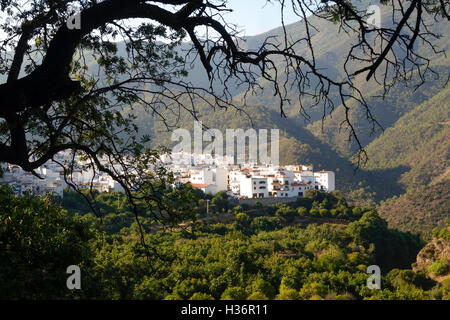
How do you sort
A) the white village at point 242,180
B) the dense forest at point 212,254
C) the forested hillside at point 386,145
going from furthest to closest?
the forested hillside at point 386,145 < the white village at point 242,180 < the dense forest at point 212,254

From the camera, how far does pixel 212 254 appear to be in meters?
13.4

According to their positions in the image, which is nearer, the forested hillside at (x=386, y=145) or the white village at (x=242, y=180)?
the white village at (x=242, y=180)

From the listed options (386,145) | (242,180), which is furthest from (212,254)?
(386,145)

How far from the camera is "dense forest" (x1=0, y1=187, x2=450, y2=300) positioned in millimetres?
3674

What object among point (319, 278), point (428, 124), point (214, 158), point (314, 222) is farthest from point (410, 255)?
point (428, 124)

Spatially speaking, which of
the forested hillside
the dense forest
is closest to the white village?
the dense forest

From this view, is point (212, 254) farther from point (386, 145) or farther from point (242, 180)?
point (386, 145)

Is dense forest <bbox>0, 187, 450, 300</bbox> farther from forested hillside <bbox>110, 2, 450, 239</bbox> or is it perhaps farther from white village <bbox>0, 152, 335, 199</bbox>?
forested hillside <bbox>110, 2, 450, 239</bbox>

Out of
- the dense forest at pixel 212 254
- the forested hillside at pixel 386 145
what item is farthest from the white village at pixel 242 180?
the forested hillside at pixel 386 145

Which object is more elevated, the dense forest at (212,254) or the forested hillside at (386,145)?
the forested hillside at (386,145)

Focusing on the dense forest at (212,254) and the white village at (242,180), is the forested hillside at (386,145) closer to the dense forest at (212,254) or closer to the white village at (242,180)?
the white village at (242,180)

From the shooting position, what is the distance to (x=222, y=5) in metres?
2.28

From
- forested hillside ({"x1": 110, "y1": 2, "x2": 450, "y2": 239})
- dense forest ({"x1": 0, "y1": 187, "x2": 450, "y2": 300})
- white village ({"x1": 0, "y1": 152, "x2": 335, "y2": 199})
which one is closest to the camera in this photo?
dense forest ({"x1": 0, "y1": 187, "x2": 450, "y2": 300})

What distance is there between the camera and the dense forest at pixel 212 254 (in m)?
3.67
